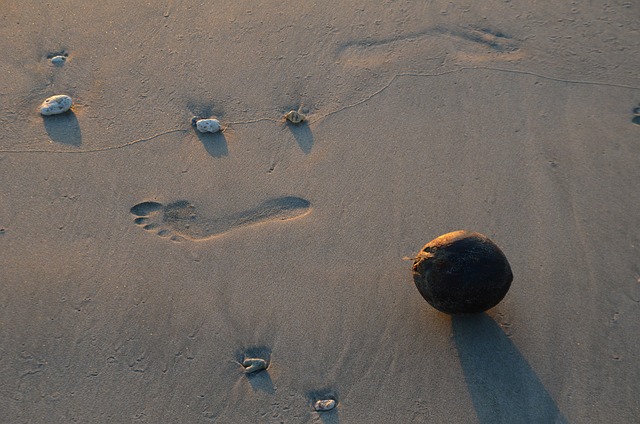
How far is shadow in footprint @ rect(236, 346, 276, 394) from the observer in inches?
142

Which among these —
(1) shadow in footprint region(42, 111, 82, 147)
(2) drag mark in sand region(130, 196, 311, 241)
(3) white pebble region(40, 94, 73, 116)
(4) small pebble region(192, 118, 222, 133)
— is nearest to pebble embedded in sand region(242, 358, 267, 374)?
(2) drag mark in sand region(130, 196, 311, 241)

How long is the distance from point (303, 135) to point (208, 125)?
2.11ft

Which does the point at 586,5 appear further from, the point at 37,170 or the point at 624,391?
the point at 37,170

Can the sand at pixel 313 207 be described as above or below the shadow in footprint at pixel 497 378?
above

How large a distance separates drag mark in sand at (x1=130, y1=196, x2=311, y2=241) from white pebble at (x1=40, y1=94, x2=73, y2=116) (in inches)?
41.2

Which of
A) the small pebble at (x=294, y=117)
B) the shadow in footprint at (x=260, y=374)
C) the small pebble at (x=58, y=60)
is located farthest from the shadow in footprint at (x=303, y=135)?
the small pebble at (x=58, y=60)

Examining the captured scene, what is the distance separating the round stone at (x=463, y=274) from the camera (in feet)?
11.9

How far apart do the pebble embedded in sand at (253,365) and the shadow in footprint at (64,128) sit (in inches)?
79.8

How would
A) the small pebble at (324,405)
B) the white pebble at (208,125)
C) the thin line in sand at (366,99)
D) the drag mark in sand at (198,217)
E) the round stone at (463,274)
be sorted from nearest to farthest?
the small pebble at (324,405)
the round stone at (463,274)
the drag mark in sand at (198,217)
the thin line in sand at (366,99)
the white pebble at (208,125)

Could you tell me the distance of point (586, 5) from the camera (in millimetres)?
6027

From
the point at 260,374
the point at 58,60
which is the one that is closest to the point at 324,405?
the point at 260,374

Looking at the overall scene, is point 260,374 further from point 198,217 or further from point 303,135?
point 303,135

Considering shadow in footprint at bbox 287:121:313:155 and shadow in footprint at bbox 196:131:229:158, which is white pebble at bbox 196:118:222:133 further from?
shadow in footprint at bbox 287:121:313:155

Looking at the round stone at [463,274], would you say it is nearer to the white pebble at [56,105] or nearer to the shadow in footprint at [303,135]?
the shadow in footprint at [303,135]
